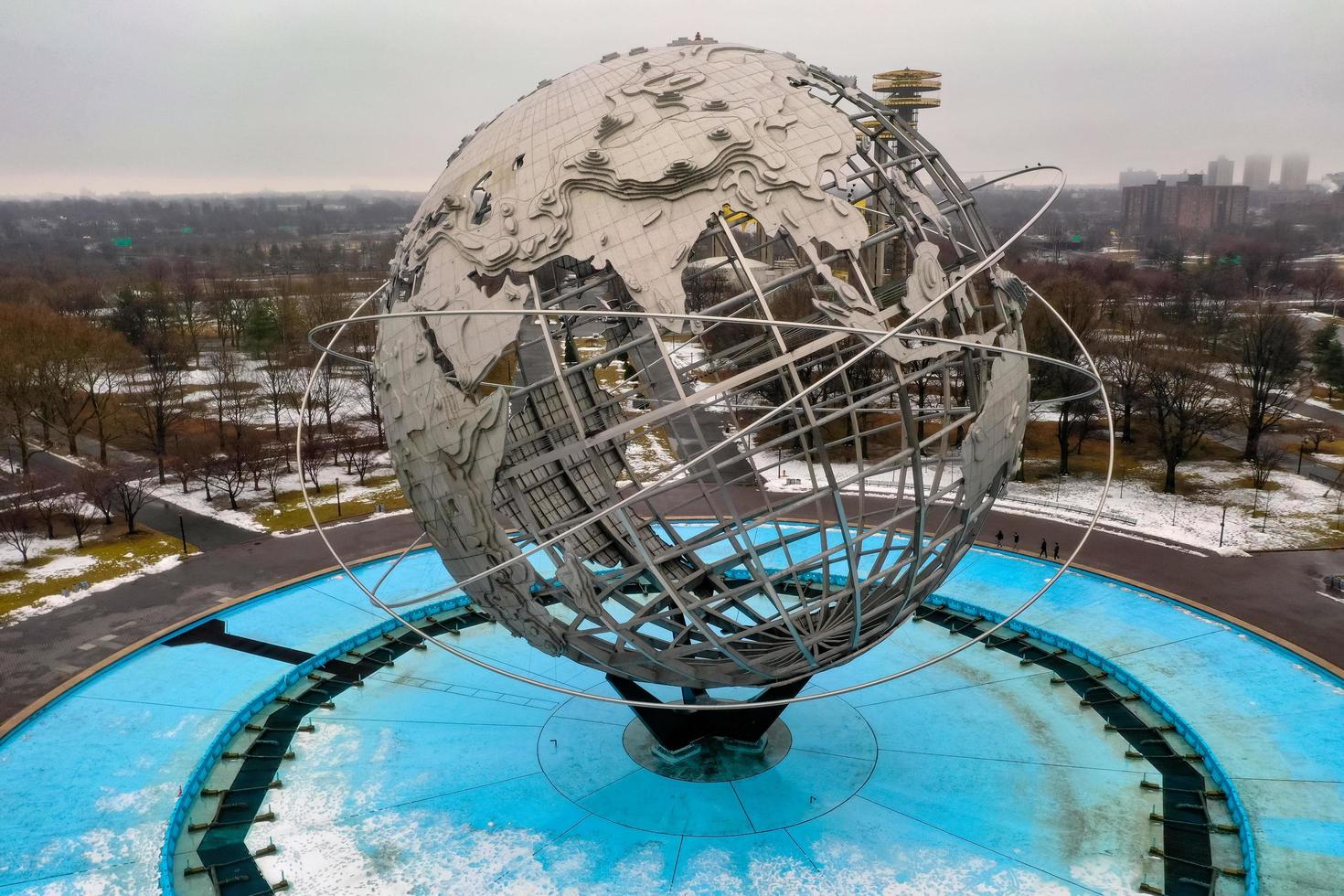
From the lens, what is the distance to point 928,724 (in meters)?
16.5

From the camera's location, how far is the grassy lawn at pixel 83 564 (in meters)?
25.1

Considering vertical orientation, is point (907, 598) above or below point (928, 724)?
above

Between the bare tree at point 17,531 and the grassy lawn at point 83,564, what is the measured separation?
1.11 ft

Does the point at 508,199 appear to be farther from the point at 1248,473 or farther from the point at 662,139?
the point at 1248,473

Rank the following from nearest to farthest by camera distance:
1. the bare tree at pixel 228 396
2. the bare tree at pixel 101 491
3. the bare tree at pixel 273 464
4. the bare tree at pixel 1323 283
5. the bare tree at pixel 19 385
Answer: the bare tree at pixel 101 491 < the bare tree at pixel 273 464 < the bare tree at pixel 19 385 < the bare tree at pixel 228 396 < the bare tree at pixel 1323 283

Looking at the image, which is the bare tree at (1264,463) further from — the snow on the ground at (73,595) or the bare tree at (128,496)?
the bare tree at (128,496)

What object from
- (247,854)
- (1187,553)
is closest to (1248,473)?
(1187,553)

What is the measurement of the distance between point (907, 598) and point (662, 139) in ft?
22.5

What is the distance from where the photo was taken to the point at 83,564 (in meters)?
27.2

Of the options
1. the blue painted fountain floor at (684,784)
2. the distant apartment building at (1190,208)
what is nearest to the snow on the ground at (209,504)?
the blue painted fountain floor at (684,784)

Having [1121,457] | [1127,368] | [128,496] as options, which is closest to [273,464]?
[128,496]

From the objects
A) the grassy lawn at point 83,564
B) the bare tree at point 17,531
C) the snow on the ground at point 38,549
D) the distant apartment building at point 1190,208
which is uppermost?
the distant apartment building at point 1190,208

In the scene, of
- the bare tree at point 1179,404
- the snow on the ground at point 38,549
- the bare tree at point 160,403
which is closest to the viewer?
the snow on the ground at point 38,549

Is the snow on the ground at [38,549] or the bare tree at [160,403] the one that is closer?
the snow on the ground at [38,549]
